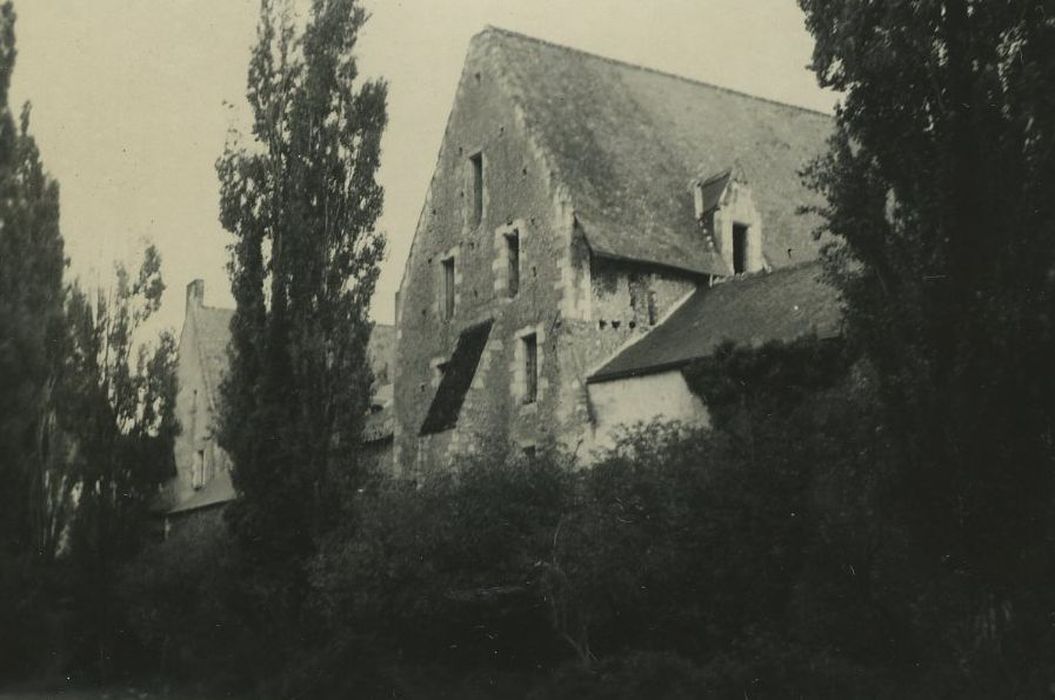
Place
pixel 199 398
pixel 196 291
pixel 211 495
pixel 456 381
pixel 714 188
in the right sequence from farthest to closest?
1. pixel 196 291
2. pixel 199 398
3. pixel 211 495
4. pixel 714 188
5. pixel 456 381

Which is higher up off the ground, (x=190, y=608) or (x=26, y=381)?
(x=26, y=381)

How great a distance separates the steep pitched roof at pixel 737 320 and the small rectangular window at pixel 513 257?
11.2ft

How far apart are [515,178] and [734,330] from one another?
24.1 ft

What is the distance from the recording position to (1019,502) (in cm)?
1052

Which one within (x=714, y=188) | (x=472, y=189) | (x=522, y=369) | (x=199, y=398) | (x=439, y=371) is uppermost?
(x=472, y=189)

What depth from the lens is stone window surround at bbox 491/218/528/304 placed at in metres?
26.6

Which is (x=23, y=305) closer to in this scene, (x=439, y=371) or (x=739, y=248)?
(x=439, y=371)

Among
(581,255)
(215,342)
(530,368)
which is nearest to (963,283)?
(581,255)

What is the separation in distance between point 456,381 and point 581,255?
4479 millimetres

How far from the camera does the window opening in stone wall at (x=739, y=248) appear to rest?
27.9 metres

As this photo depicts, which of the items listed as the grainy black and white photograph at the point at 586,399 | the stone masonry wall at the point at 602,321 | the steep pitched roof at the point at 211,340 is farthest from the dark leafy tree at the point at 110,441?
the steep pitched roof at the point at 211,340

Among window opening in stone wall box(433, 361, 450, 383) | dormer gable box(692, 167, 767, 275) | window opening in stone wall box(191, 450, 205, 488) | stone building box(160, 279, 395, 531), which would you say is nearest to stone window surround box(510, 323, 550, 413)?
window opening in stone wall box(433, 361, 450, 383)

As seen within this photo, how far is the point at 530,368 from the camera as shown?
2627cm

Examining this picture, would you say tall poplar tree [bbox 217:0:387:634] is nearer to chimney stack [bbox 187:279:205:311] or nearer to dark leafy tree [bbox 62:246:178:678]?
dark leafy tree [bbox 62:246:178:678]
